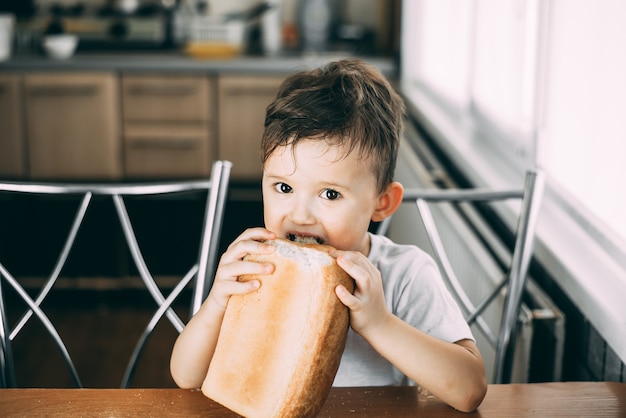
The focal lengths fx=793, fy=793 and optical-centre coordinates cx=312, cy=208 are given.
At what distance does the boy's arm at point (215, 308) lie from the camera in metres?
0.78

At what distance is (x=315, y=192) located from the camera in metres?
0.90

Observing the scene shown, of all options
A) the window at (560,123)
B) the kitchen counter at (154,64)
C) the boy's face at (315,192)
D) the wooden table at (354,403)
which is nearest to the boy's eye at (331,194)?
the boy's face at (315,192)

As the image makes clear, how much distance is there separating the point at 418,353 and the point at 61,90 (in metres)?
3.09

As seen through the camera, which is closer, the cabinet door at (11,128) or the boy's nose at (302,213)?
the boy's nose at (302,213)

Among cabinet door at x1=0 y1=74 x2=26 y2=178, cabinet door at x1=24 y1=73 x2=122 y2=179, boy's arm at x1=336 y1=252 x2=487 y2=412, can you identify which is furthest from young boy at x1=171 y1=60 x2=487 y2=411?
cabinet door at x1=0 y1=74 x2=26 y2=178

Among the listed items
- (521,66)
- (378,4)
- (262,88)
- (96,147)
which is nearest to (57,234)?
(96,147)

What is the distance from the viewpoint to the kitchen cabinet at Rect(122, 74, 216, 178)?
3.62 metres

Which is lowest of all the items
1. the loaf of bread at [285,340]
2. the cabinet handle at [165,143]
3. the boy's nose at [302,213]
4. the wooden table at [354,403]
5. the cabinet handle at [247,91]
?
the cabinet handle at [165,143]

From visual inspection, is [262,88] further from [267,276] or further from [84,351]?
[267,276]

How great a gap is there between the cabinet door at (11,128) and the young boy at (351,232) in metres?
2.88

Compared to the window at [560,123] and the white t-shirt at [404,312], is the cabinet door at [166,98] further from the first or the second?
the white t-shirt at [404,312]

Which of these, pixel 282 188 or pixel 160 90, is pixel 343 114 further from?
pixel 160 90

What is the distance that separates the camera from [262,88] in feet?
12.0

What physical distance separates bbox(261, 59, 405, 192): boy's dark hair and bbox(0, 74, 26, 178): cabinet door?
2.89m
